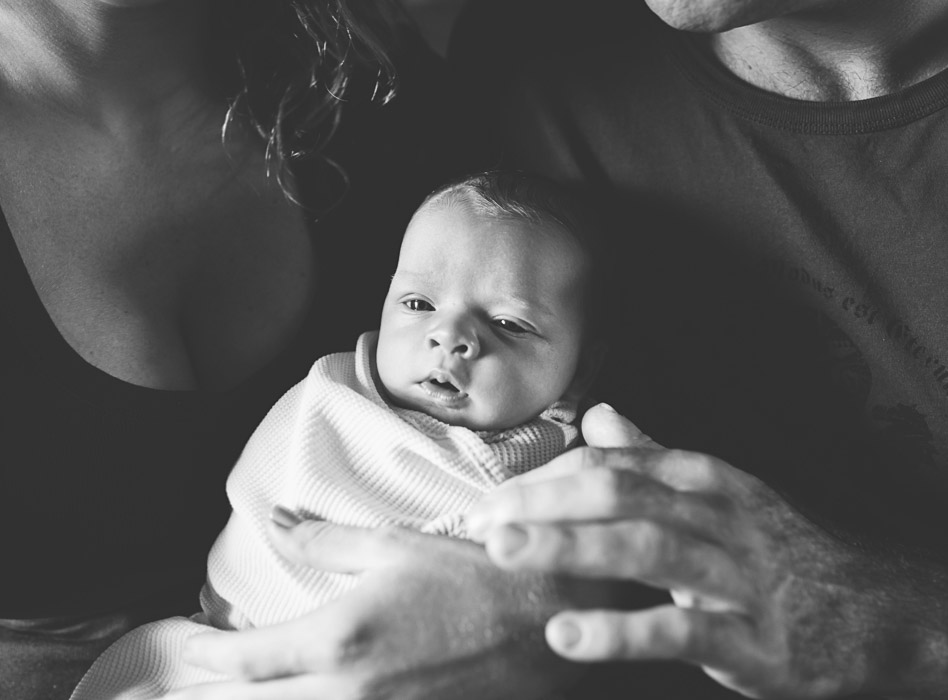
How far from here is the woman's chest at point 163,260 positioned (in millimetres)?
1132

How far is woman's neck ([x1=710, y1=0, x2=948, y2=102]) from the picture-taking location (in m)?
1.27

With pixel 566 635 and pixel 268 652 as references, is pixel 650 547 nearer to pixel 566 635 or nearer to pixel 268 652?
pixel 566 635

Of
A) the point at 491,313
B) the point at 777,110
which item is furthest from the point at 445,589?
the point at 777,110

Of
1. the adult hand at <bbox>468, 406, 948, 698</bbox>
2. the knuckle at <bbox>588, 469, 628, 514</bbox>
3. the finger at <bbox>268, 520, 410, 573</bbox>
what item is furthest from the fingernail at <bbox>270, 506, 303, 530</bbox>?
the knuckle at <bbox>588, 469, 628, 514</bbox>

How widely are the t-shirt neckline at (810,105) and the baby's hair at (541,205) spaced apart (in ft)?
0.90

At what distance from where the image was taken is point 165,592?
4.07 ft

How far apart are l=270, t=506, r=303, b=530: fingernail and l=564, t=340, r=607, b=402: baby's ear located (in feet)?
1.41

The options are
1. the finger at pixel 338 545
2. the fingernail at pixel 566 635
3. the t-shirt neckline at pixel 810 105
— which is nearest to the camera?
the fingernail at pixel 566 635

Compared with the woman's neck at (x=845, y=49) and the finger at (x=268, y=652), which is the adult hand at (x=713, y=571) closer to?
the finger at (x=268, y=652)

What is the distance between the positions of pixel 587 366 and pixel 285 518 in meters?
0.48

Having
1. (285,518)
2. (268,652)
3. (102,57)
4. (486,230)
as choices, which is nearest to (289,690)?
(268,652)

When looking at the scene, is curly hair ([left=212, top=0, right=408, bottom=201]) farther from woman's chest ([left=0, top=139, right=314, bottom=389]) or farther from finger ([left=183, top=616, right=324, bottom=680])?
finger ([left=183, top=616, right=324, bottom=680])

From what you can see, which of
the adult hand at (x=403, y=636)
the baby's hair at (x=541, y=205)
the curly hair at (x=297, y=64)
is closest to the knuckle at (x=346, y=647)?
the adult hand at (x=403, y=636)

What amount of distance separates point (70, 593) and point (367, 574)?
20.1 inches
